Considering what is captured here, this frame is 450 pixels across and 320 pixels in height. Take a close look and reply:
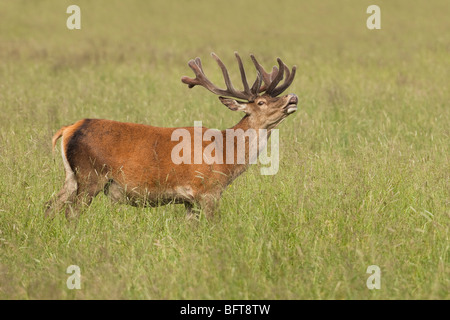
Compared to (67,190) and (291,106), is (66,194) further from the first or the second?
(291,106)

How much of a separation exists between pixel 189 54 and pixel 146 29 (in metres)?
5.99

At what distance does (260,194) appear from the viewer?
542 cm

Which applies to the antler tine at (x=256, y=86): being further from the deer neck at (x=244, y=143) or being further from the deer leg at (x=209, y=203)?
the deer leg at (x=209, y=203)

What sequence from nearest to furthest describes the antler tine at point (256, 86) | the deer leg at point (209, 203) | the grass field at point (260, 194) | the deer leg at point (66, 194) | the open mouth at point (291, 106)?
the grass field at point (260, 194) → the deer leg at point (209, 203) → the deer leg at point (66, 194) → the open mouth at point (291, 106) → the antler tine at point (256, 86)

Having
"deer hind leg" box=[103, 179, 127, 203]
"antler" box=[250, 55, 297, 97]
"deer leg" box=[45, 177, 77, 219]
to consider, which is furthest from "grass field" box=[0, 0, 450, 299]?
"antler" box=[250, 55, 297, 97]

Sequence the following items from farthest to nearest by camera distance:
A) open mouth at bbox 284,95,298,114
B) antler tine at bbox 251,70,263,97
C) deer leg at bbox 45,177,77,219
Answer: antler tine at bbox 251,70,263,97 → open mouth at bbox 284,95,298,114 → deer leg at bbox 45,177,77,219

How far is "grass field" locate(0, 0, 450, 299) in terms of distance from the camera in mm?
4059

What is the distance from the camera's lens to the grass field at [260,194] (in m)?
4.06

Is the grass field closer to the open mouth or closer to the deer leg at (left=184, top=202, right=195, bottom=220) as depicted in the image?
the deer leg at (left=184, top=202, right=195, bottom=220)

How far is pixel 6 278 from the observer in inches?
167

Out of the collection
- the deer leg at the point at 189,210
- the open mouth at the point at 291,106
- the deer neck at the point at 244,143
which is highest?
the open mouth at the point at 291,106

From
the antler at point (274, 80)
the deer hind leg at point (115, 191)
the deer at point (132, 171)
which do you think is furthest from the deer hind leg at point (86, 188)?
the antler at point (274, 80)
